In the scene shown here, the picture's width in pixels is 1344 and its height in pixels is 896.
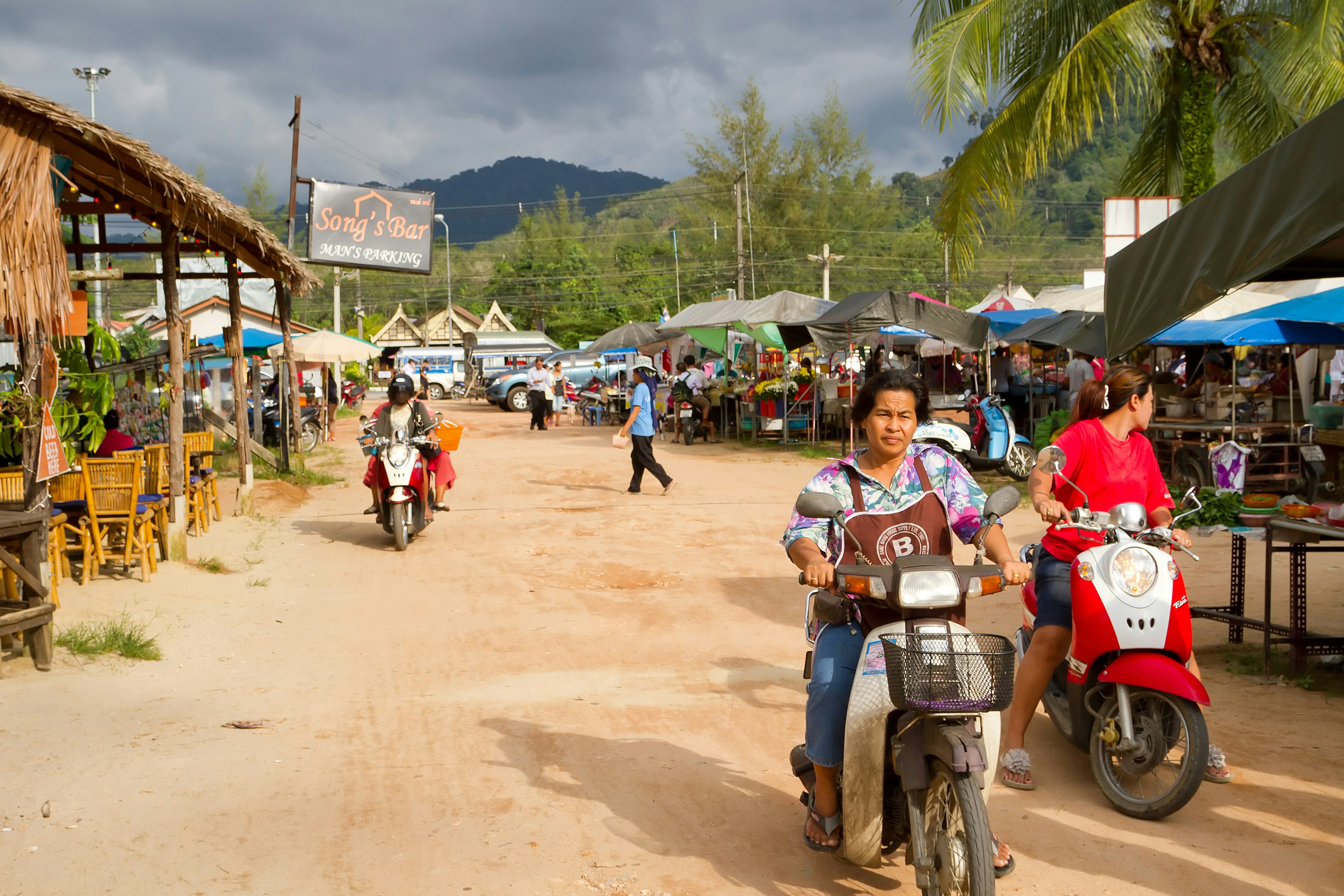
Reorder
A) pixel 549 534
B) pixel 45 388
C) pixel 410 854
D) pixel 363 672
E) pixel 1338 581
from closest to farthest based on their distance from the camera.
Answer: pixel 410 854 < pixel 363 672 < pixel 45 388 < pixel 1338 581 < pixel 549 534

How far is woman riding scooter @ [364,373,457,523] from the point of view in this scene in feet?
35.8

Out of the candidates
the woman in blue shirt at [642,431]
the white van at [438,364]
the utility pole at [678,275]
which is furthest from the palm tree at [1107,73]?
the utility pole at [678,275]

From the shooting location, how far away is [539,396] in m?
26.4

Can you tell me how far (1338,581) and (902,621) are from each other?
21.8 ft

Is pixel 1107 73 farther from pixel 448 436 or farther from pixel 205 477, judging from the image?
pixel 205 477

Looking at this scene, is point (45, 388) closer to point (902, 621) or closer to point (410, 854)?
point (410, 854)

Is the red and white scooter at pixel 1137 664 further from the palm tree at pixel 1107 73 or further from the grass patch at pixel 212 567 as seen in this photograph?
the palm tree at pixel 1107 73

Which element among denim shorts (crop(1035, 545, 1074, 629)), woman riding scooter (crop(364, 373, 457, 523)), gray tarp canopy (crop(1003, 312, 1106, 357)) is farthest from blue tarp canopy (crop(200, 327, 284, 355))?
denim shorts (crop(1035, 545, 1074, 629))

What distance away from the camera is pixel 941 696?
3006 mm

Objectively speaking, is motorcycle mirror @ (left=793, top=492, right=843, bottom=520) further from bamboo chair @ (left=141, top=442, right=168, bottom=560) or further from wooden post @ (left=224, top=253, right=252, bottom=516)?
wooden post @ (left=224, top=253, right=252, bottom=516)

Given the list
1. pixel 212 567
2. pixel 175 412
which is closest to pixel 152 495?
pixel 212 567

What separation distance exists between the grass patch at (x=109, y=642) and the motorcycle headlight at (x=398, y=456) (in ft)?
12.0

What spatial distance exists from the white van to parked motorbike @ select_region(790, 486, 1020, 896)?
43.0 m

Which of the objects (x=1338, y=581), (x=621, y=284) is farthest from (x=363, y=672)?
(x=621, y=284)
